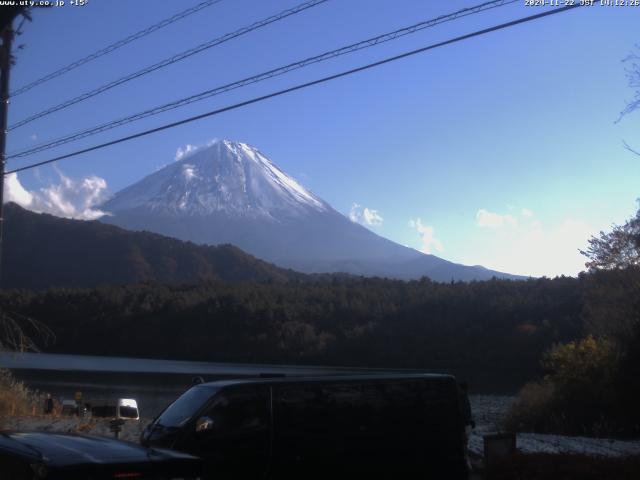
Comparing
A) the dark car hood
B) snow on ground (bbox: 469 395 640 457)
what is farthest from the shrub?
the dark car hood

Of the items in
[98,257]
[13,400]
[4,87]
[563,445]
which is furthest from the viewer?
[98,257]

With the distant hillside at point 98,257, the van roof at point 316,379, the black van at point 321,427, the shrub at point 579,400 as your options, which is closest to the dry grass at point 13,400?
the van roof at point 316,379

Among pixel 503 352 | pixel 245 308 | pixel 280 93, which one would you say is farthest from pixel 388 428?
pixel 245 308

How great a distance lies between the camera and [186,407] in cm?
923

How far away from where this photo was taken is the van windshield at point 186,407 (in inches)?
354

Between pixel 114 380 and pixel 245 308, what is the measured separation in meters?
21.3

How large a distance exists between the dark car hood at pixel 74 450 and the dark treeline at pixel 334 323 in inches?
1600

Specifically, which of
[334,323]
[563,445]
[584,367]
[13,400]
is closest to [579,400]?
[584,367]

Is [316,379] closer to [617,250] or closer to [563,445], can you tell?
[563,445]

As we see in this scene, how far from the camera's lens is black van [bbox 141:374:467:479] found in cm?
876

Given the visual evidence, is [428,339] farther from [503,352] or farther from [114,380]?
[114,380]

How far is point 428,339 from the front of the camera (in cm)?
5325

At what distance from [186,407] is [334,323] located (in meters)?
51.8

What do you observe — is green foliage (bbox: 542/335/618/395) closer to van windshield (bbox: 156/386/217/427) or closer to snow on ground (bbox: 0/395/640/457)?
snow on ground (bbox: 0/395/640/457)
